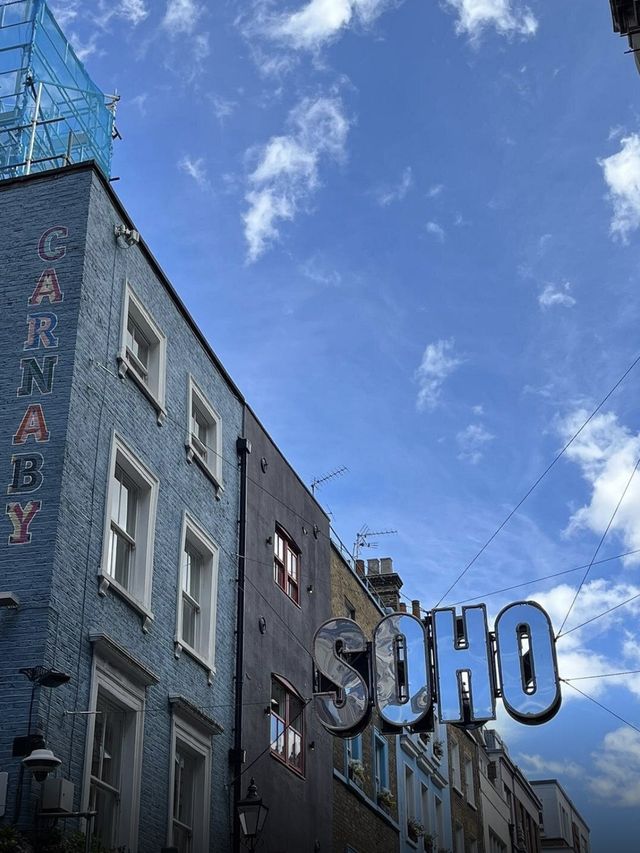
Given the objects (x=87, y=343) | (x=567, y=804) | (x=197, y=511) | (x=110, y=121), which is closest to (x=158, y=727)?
(x=197, y=511)

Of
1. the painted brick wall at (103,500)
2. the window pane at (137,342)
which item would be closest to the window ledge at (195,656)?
the painted brick wall at (103,500)

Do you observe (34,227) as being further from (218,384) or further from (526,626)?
(526,626)

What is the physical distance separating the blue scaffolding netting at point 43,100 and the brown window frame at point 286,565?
923 centimetres

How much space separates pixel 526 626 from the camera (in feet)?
58.6

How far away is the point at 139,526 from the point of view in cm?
1908

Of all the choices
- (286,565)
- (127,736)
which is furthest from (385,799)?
(127,736)

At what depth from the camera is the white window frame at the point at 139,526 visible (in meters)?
17.5

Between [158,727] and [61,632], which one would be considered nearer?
[61,632]

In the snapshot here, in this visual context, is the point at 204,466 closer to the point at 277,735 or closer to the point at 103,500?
the point at 103,500

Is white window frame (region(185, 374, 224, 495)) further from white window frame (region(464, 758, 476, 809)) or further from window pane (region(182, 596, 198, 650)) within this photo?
white window frame (region(464, 758, 476, 809))

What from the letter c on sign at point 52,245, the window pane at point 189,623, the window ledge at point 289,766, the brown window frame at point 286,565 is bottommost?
the window ledge at point 289,766

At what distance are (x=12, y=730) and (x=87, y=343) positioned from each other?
20.2 feet

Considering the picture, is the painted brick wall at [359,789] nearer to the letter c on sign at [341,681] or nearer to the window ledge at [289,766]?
the window ledge at [289,766]

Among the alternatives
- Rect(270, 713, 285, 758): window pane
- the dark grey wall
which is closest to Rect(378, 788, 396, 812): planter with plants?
the dark grey wall
